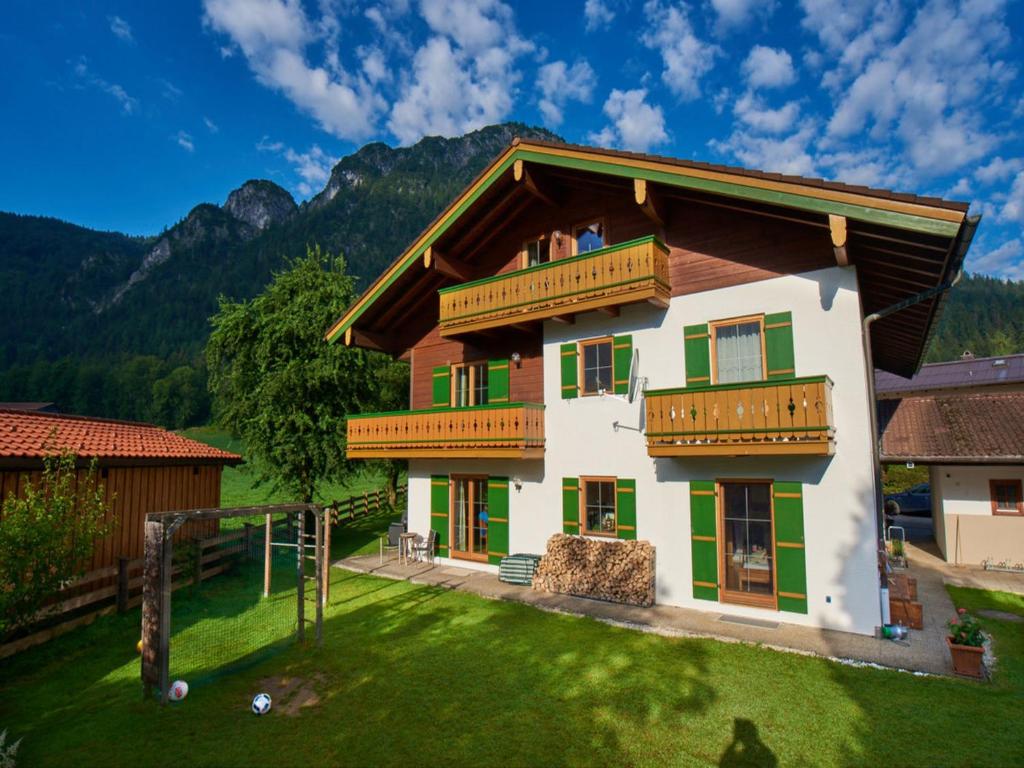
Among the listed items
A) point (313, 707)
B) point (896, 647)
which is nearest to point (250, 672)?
point (313, 707)

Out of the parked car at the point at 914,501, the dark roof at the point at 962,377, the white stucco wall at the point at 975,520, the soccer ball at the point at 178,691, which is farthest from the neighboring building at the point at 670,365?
the dark roof at the point at 962,377

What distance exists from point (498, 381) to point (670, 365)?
16.7 ft

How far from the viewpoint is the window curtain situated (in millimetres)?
11922

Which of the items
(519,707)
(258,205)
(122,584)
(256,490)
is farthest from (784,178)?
(258,205)

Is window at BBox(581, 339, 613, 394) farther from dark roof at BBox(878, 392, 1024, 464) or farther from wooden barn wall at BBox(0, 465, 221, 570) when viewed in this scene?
wooden barn wall at BBox(0, 465, 221, 570)

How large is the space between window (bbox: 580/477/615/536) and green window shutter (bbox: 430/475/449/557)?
15.3 feet

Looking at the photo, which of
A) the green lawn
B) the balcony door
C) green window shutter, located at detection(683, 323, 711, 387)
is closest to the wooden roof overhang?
green window shutter, located at detection(683, 323, 711, 387)

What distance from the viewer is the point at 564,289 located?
13.6m

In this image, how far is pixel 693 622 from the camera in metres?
10.9

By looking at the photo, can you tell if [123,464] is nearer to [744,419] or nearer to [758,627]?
[744,419]

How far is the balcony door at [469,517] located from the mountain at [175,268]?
9733 cm

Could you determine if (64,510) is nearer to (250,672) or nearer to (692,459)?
(250,672)

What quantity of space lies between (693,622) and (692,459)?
3.23 m

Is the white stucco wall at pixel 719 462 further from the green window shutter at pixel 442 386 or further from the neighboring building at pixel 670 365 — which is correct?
the green window shutter at pixel 442 386
